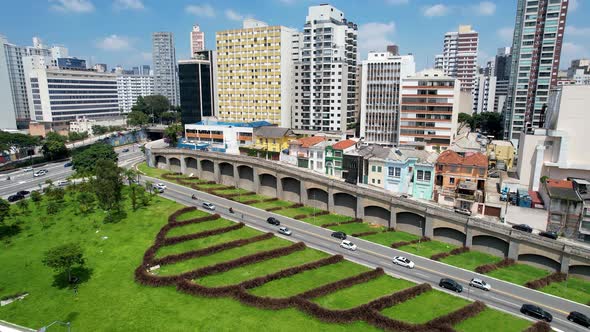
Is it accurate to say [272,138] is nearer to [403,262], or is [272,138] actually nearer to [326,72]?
[326,72]

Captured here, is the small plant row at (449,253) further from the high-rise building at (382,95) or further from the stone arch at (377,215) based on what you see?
the high-rise building at (382,95)

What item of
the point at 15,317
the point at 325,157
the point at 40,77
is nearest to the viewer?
the point at 15,317

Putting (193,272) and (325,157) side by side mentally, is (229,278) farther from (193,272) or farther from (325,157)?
(325,157)

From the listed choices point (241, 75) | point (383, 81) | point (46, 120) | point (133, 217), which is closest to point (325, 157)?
point (383, 81)

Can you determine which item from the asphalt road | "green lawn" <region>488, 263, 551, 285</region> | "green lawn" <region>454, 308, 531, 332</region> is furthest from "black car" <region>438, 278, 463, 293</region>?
"green lawn" <region>488, 263, 551, 285</region>

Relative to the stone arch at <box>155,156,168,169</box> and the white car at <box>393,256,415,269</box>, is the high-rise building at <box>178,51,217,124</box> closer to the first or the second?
the stone arch at <box>155,156,168,169</box>

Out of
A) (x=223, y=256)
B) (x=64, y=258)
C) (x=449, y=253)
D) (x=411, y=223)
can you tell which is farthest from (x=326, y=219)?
(x=64, y=258)
